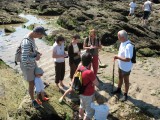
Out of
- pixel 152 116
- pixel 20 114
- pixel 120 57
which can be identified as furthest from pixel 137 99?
pixel 20 114

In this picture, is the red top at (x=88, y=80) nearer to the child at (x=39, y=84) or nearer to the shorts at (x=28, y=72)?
the child at (x=39, y=84)

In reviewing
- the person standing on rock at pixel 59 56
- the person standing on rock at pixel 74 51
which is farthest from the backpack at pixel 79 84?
the person standing on rock at pixel 74 51

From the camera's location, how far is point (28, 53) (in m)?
7.13

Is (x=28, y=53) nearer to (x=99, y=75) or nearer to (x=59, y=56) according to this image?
(x=59, y=56)

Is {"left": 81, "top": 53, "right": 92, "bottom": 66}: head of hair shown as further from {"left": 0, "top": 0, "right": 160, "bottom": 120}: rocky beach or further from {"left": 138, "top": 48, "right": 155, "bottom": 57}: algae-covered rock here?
{"left": 138, "top": 48, "right": 155, "bottom": 57}: algae-covered rock

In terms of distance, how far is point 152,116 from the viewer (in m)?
8.47

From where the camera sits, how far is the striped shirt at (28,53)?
708 centimetres

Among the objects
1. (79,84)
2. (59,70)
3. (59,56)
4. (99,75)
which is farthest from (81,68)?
(99,75)

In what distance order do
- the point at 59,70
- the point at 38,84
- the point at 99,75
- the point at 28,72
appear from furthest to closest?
the point at 99,75, the point at 59,70, the point at 38,84, the point at 28,72

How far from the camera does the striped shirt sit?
7082 millimetres

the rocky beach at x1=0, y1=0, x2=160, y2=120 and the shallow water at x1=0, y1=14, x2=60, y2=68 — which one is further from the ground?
the rocky beach at x1=0, y1=0, x2=160, y2=120

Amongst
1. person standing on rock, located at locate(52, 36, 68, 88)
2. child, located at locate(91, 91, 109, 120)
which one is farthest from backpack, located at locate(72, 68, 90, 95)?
person standing on rock, located at locate(52, 36, 68, 88)

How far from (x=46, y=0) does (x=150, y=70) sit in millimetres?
30512

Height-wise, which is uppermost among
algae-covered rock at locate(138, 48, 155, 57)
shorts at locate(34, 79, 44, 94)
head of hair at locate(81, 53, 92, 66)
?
head of hair at locate(81, 53, 92, 66)
